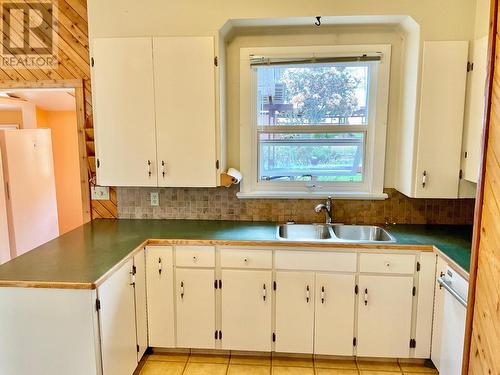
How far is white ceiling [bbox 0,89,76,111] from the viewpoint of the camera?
393cm

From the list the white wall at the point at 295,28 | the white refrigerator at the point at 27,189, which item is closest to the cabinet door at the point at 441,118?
the white wall at the point at 295,28

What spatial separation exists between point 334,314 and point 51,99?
4096 mm

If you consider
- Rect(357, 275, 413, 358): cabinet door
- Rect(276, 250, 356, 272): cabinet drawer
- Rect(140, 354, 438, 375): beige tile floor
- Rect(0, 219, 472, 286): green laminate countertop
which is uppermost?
Rect(0, 219, 472, 286): green laminate countertop

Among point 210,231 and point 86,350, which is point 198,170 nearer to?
point 210,231

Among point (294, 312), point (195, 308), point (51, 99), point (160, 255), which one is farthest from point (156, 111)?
point (51, 99)

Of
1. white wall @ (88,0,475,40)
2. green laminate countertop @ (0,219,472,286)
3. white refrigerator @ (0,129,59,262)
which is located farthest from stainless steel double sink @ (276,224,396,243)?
white refrigerator @ (0,129,59,262)

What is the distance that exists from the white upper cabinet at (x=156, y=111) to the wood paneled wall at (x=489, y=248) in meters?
1.69

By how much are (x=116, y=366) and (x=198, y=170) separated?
4.24 feet

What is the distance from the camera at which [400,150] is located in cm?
257

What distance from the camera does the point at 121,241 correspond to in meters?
2.25

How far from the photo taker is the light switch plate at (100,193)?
111 inches

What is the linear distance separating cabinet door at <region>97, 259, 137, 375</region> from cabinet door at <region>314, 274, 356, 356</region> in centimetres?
117

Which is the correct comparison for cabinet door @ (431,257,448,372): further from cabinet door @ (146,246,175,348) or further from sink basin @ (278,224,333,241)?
cabinet door @ (146,246,175,348)

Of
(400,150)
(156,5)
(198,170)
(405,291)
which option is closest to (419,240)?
(405,291)
